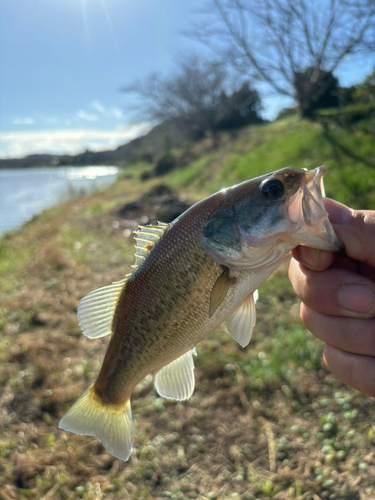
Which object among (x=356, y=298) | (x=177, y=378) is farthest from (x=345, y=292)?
(x=177, y=378)

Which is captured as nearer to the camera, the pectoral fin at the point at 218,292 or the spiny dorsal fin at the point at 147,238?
the pectoral fin at the point at 218,292

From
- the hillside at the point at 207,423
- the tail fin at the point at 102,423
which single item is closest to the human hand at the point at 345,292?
the tail fin at the point at 102,423

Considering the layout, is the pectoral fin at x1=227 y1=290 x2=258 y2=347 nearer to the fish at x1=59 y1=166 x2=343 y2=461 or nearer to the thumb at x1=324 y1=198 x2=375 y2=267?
the fish at x1=59 y1=166 x2=343 y2=461

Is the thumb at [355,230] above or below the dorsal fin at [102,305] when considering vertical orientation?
above

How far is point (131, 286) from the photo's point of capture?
70.0 inches

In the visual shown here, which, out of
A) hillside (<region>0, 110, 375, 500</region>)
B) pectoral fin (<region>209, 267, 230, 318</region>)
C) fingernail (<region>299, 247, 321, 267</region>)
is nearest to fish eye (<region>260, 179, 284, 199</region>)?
fingernail (<region>299, 247, 321, 267</region>)

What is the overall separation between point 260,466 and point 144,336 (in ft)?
6.73

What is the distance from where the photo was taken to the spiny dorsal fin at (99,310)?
184 cm

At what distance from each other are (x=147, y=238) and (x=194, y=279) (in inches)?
13.4

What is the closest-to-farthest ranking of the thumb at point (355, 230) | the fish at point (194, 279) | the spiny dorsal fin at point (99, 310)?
the fish at point (194, 279) → the thumb at point (355, 230) → the spiny dorsal fin at point (99, 310)

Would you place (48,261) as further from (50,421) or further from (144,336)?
(144,336)

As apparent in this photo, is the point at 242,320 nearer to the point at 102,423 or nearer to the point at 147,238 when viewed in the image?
the point at 147,238

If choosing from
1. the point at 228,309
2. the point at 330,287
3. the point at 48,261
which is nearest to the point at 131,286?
the point at 228,309

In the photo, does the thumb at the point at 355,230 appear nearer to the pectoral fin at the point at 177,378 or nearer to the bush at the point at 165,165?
the pectoral fin at the point at 177,378
